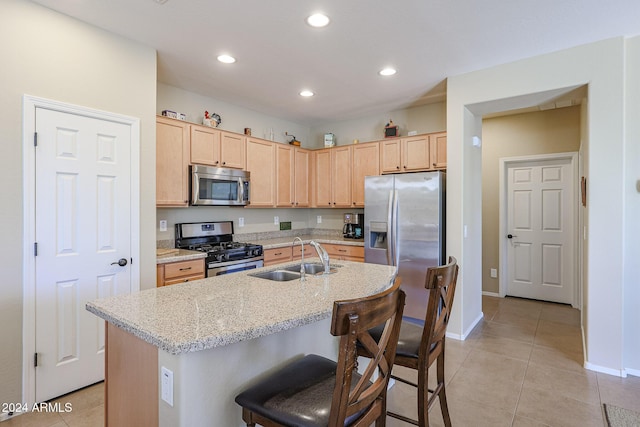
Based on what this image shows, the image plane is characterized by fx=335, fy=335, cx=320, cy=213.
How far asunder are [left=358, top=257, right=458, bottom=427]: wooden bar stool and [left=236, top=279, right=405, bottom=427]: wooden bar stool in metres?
0.39

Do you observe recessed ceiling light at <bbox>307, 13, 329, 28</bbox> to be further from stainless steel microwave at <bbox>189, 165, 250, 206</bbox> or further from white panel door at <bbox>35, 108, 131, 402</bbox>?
stainless steel microwave at <bbox>189, 165, 250, 206</bbox>

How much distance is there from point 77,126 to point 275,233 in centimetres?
301

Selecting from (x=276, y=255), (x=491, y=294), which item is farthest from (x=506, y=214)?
(x=276, y=255)

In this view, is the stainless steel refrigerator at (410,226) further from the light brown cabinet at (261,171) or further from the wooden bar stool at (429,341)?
the wooden bar stool at (429,341)

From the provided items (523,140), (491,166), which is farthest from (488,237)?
(523,140)

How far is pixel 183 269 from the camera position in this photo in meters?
3.12

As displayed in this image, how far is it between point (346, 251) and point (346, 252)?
0.01m

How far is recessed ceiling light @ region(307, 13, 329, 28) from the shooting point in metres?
2.33

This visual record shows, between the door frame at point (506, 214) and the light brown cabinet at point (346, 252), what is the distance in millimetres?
2289

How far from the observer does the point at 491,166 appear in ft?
16.5

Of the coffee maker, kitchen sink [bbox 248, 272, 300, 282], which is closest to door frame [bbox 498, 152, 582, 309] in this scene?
the coffee maker

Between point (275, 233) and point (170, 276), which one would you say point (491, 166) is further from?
point (170, 276)

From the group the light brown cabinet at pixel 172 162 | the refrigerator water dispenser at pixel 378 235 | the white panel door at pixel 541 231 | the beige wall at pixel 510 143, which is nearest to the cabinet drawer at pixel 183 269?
the light brown cabinet at pixel 172 162

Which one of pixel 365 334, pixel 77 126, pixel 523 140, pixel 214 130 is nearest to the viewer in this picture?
pixel 365 334
